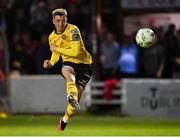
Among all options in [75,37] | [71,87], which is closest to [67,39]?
[75,37]

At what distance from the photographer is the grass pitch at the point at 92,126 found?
1545cm

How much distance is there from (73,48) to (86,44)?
6603 mm

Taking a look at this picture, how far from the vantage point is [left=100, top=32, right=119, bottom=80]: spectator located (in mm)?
20641

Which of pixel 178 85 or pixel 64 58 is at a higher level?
pixel 64 58

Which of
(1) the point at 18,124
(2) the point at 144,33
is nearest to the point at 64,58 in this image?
(2) the point at 144,33

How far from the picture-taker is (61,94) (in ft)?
67.5

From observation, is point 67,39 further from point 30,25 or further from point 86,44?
point 30,25

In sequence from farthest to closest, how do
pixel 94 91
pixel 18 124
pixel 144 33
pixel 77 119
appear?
pixel 94 91 < pixel 77 119 < pixel 18 124 < pixel 144 33

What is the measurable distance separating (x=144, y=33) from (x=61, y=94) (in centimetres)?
688

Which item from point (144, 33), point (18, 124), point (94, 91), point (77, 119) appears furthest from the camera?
point (94, 91)

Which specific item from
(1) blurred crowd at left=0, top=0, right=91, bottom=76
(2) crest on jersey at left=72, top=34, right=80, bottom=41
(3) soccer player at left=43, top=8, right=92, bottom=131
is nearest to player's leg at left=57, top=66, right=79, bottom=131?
(3) soccer player at left=43, top=8, right=92, bottom=131

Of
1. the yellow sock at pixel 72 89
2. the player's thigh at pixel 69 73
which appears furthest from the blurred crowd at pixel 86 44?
the yellow sock at pixel 72 89

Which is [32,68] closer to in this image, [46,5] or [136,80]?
[46,5]

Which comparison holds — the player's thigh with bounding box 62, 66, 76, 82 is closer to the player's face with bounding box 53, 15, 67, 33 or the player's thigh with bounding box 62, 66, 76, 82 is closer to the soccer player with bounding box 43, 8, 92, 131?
the soccer player with bounding box 43, 8, 92, 131
